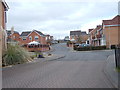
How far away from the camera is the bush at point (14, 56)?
12.8 meters

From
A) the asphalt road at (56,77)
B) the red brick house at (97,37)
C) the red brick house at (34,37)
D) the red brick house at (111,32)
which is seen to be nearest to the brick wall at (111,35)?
the red brick house at (111,32)

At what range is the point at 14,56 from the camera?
13.3 metres

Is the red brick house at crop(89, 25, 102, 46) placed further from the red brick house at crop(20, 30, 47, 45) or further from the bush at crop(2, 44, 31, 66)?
the bush at crop(2, 44, 31, 66)

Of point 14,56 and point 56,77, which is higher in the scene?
point 14,56

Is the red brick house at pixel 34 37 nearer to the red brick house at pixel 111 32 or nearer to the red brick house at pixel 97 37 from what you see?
the red brick house at pixel 97 37

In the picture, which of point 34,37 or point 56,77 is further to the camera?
point 34,37

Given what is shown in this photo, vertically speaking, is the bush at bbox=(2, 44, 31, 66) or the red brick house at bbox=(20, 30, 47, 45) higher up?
the red brick house at bbox=(20, 30, 47, 45)

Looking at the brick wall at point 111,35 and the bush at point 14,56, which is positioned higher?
the brick wall at point 111,35

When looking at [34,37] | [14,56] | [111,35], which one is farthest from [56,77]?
[34,37]

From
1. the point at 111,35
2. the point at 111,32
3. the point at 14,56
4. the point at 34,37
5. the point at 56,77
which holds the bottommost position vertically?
the point at 56,77

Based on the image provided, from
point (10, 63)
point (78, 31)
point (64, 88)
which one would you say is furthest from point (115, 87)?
point (78, 31)

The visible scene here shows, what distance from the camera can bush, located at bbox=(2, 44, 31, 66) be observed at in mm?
12758

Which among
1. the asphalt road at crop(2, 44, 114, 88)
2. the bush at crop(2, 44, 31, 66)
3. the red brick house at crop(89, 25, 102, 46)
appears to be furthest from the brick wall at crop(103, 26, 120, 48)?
the asphalt road at crop(2, 44, 114, 88)

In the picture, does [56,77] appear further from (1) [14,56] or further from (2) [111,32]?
(2) [111,32]
